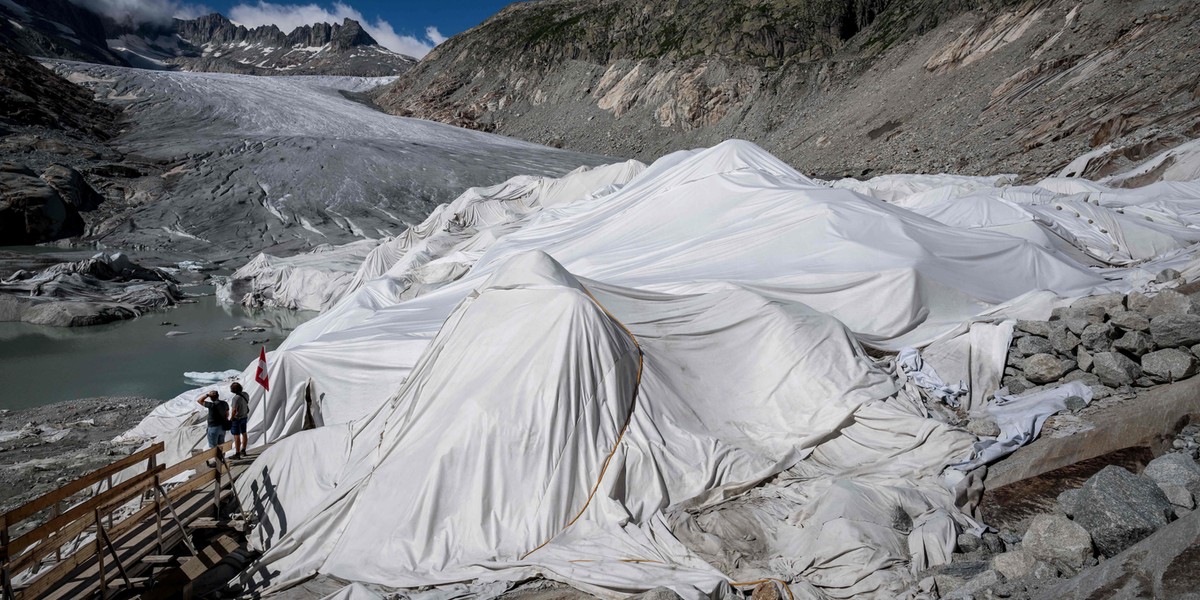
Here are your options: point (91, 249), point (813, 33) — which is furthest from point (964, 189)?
point (813, 33)

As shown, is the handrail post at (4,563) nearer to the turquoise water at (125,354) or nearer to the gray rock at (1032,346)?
the gray rock at (1032,346)

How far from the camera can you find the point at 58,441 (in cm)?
1130

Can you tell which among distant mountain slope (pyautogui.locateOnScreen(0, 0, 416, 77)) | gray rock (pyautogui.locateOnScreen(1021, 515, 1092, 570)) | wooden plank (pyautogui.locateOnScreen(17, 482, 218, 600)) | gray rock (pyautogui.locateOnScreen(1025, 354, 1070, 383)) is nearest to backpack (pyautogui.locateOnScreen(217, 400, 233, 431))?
wooden plank (pyautogui.locateOnScreen(17, 482, 218, 600))

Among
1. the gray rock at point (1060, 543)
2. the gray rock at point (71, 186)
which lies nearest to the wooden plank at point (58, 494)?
the gray rock at point (1060, 543)

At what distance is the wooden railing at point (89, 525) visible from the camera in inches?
206

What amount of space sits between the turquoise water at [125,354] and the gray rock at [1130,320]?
628 inches

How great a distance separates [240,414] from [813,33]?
165 feet

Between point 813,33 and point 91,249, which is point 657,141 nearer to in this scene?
point 813,33

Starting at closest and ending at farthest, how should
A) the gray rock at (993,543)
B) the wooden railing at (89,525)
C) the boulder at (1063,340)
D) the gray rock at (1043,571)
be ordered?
the gray rock at (1043,571) < the gray rock at (993,543) < the wooden railing at (89,525) < the boulder at (1063,340)

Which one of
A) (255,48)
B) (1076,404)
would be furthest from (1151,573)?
(255,48)

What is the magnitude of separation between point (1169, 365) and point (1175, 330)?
326 mm

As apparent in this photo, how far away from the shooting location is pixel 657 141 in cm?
4916

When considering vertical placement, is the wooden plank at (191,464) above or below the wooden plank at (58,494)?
below

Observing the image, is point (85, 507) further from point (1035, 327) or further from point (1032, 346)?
point (1035, 327)
